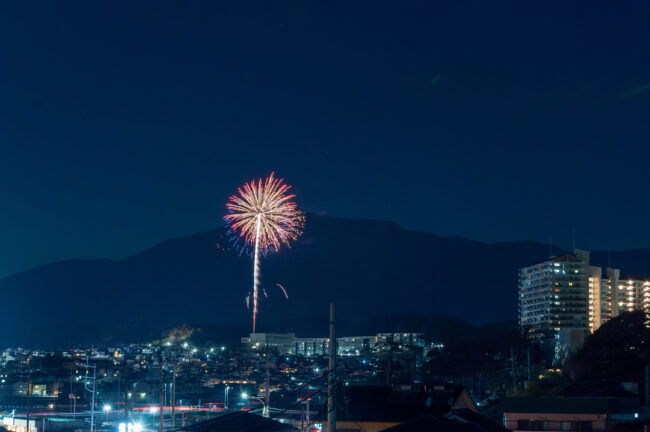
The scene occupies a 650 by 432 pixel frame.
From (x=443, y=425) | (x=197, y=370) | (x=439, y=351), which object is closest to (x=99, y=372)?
(x=197, y=370)

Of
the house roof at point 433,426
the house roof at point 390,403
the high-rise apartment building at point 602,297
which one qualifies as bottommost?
the house roof at point 390,403

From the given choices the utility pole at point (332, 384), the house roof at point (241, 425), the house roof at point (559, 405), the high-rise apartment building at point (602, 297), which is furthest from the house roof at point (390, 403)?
the high-rise apartment building at point (602, 297)

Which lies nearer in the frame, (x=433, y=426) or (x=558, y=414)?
(x=433, y=426)

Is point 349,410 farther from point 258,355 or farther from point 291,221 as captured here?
point 258,355

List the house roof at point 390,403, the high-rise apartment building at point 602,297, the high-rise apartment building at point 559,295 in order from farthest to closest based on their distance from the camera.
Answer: the high-rise apartment building at point 602,297
the high-rise apartment building at point 559,295
the house roof at point 390,403

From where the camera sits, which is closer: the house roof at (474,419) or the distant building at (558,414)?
the house roof at (474,419)

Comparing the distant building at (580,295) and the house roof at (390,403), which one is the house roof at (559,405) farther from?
the distant building at (580,295)

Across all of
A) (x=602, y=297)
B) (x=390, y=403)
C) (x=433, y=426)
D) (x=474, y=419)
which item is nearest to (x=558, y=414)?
(x=390, y=403)

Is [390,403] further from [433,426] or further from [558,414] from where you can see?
[433,426]
